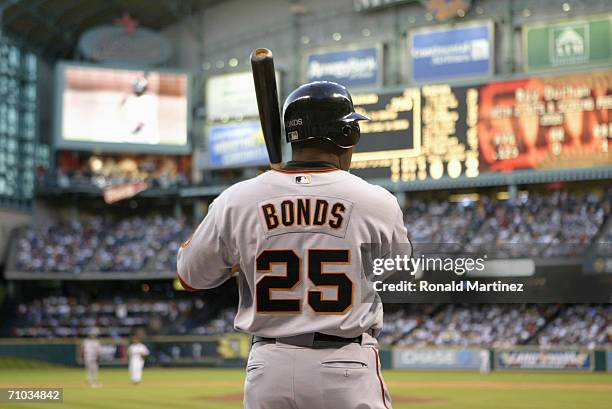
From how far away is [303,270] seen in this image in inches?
124

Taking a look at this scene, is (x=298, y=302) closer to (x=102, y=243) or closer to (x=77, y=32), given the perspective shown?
(x=102, y=243)

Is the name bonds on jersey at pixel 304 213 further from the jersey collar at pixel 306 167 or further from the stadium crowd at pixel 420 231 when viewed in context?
the stadium crowd at pixel 420 231

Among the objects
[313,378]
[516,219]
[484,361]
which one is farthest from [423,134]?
[313,378]

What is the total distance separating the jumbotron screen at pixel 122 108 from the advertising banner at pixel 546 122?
58.0ft

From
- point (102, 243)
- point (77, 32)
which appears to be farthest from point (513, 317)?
point (77, 32)

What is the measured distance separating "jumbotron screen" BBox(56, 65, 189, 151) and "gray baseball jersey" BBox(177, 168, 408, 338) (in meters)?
44.0

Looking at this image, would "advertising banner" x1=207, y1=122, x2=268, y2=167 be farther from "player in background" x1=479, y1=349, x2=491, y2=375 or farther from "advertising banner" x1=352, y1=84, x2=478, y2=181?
"player in background" x1=479, y1=349, x2=491, y2=375

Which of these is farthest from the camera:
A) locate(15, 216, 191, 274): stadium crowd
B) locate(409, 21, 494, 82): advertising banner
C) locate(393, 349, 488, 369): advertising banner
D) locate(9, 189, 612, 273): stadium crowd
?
locate(15, 216, 191, 274): stadium crowd

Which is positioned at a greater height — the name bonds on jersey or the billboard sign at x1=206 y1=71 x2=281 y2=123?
the billboard sign at x1=206 y1=71 x2=281 y2=123

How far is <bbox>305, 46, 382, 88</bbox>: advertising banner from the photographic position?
132 feet

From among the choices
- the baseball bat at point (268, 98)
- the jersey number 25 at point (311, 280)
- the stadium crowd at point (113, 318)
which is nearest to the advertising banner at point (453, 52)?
the stadium crowd at point (113, 318)

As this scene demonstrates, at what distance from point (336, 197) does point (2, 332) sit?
134 ft

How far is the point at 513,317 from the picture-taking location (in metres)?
34.0

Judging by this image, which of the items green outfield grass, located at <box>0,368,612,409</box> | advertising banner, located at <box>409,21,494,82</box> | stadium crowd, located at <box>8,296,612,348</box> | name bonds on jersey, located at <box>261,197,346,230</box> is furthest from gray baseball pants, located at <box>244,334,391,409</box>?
advertising banner, located at <box>409,21,494,82</box>
